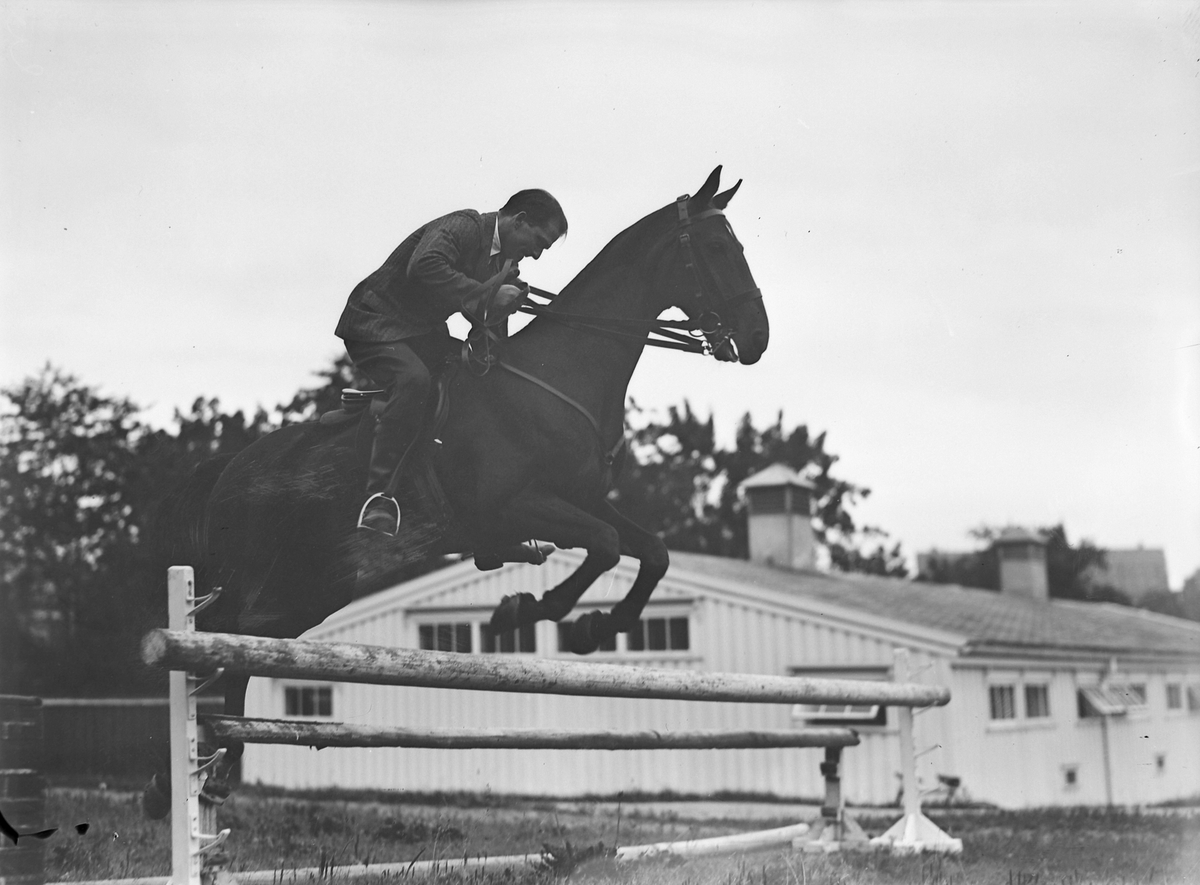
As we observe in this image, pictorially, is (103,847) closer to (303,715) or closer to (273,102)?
(273,102)

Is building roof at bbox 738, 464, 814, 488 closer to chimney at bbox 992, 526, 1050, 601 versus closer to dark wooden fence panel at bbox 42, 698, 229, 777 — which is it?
chimney at bbox 992, 526, 1050, 601

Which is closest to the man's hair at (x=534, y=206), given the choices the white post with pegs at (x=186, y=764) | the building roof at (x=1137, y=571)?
the white post with pegs at (x=186, y=764)

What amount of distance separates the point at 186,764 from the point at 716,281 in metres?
2.77

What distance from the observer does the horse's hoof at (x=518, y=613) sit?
516 cm

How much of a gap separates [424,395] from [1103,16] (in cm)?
457

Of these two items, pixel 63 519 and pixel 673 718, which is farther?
pixel 673 718

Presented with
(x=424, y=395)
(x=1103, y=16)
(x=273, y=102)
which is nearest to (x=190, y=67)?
(x=273, y=102)

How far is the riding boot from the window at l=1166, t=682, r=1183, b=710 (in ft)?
70.2

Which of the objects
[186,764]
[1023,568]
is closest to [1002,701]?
[1023,568]

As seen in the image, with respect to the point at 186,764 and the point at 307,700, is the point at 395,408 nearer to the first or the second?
the point at 186,764

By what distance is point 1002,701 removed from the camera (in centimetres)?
1698

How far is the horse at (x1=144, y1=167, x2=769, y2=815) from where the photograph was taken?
5.09 m

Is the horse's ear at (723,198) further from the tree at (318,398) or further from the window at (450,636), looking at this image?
the window at (450,636)

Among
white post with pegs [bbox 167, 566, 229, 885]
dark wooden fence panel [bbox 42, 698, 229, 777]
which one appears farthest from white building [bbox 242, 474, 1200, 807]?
white post with pegs [bbox 167, 566, 229, 885]
